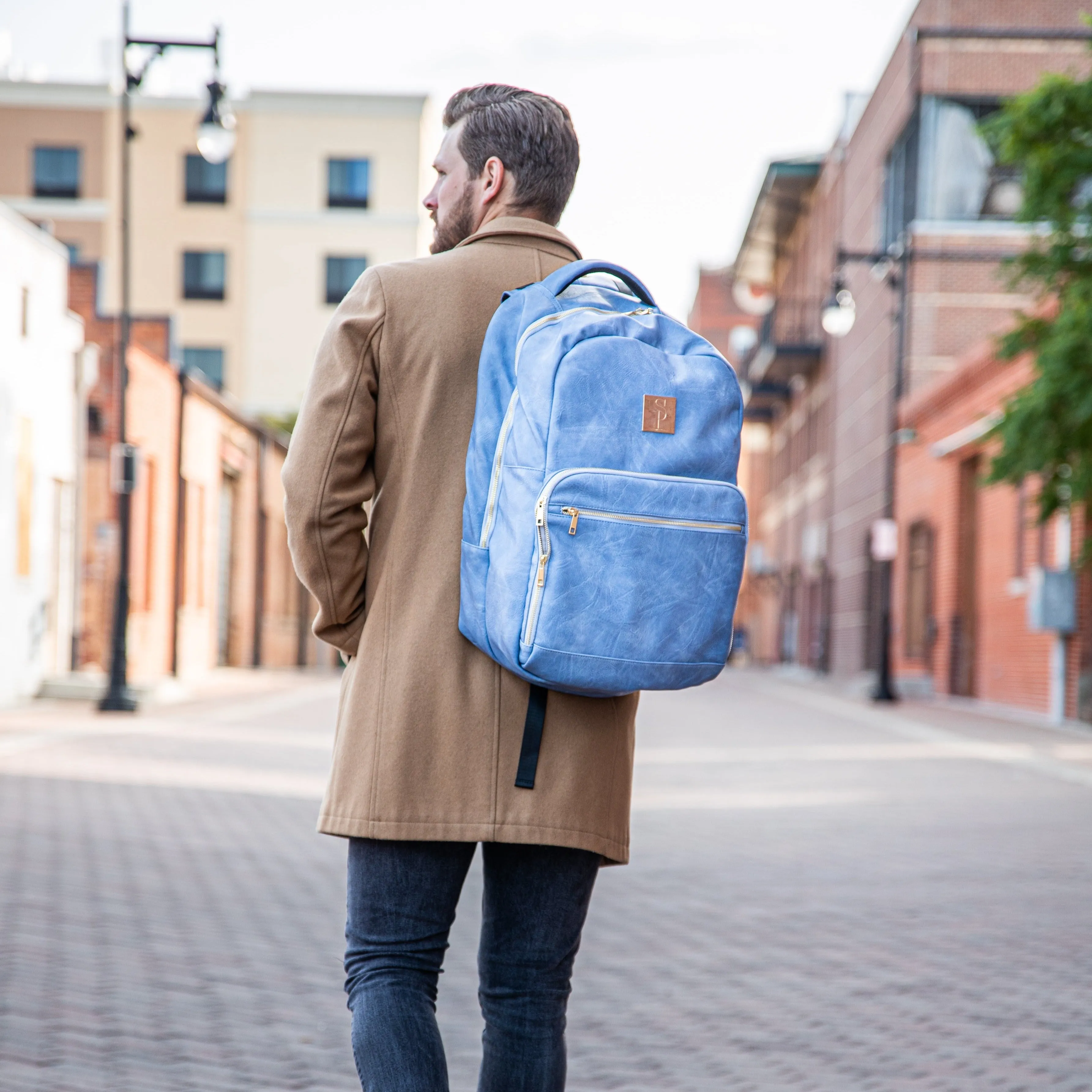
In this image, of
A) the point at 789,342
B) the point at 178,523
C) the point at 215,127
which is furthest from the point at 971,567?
the point at 789,342

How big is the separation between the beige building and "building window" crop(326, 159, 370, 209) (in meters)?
0.04

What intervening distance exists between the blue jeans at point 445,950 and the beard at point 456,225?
96 centimetres

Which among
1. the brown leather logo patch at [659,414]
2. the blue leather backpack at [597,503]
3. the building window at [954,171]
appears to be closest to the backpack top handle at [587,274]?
the blue leather backpack at [597,503]

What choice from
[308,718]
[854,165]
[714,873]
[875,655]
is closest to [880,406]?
[875,655]

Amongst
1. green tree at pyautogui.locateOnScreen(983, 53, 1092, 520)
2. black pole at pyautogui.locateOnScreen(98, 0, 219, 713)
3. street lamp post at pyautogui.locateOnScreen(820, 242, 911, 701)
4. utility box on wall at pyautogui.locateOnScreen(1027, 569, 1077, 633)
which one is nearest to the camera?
green tree at pyautogui.locateOnScreen(983, 53, 1092, 520)

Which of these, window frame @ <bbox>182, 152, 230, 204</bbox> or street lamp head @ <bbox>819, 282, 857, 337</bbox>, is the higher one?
window frame @ <bbox>182, 152, 230, 204</bbox>

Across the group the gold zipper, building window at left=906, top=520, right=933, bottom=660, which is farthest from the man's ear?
building window at left=906, top=520, right=933, bottom=660

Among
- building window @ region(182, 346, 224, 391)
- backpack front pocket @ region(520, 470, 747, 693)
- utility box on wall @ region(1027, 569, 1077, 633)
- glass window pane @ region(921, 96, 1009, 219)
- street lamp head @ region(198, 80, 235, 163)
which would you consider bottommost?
utility box on wall @ region(1027, 569, 1077, 633)

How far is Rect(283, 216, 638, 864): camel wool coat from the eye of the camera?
7.45ft

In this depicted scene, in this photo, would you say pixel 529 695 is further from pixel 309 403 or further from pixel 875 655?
pixel 875 655

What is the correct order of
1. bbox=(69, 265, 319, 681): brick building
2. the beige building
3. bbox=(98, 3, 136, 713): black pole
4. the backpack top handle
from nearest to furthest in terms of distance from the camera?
the backpack top handle < bbox=(98, 3, 136, 713): black pole < bbox=(69, 265, 319, 681): brick building < the beige building

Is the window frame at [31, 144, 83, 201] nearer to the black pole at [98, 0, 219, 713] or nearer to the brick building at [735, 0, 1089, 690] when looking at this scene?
the brick building at [735, 0, 1089, 690]

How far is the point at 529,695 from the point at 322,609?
34 cm

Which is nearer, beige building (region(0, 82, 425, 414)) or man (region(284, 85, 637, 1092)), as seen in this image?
man (region(284, 85, 637, 1092))
